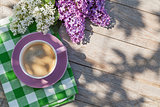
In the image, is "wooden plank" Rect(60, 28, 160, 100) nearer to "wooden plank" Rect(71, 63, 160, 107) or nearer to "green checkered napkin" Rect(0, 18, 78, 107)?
"wooden plank" Rect(71, 63, 160, 107)

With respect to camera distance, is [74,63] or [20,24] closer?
[20,24]

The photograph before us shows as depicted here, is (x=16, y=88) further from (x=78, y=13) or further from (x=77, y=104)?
(x=78, y=13)

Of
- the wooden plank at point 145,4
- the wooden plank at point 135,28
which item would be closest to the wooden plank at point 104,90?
the wooden plank at point 135,28

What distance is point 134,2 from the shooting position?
1.63 m

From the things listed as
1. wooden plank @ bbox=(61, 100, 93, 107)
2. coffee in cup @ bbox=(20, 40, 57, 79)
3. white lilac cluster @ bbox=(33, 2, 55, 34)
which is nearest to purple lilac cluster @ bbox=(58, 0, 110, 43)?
white lilac cluster @ bbox=(33, 2, 55, 34)

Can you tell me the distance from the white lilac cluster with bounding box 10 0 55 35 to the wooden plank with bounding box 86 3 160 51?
1.46 ft

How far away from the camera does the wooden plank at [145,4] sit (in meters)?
1.62

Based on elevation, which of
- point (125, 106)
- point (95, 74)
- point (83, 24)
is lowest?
point (125, 106)

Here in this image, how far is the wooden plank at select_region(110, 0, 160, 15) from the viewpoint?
1623 millimetres

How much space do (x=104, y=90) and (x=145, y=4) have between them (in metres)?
0.71

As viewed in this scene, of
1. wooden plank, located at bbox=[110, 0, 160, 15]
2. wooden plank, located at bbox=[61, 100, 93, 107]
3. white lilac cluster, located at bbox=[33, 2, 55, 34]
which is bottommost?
wooden plank, located at bbox=[61, 100, 93, 107]

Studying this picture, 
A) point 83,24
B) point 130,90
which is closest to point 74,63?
point 83,24

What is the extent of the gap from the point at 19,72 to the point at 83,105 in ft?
1.66

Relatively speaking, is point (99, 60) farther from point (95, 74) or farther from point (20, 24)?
point (20, 24)
